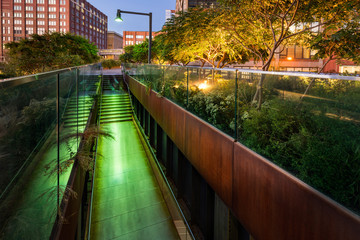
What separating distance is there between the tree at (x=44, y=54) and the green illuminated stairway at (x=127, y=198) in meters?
6.38

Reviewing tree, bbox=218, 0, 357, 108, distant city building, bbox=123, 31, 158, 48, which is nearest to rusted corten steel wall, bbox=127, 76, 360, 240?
tree, bbox=218, 0, 357, 108

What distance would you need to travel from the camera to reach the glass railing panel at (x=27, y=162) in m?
1.66

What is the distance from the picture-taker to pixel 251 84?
3.87 metres

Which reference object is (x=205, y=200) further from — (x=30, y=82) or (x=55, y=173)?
(x=30, y=82)

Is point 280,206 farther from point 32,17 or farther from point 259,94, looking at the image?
point 32,17

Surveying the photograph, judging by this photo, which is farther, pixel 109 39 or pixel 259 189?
pixel 109 39

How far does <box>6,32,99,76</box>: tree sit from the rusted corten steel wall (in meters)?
12.8

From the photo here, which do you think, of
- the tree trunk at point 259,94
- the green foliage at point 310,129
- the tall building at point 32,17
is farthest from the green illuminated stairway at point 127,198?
the tall building at point 32,17

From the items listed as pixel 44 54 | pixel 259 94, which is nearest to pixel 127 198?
pixel 259 94

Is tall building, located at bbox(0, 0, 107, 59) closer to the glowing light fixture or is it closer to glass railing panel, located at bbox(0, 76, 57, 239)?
the glowing light fixture

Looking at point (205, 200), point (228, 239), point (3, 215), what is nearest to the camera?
point (3, 215)

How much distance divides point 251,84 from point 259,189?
1616 mm

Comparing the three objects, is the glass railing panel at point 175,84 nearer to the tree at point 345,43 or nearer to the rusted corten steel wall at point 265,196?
the rusted corten steel wall at point 265,196

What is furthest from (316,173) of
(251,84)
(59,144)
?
(59,144)
